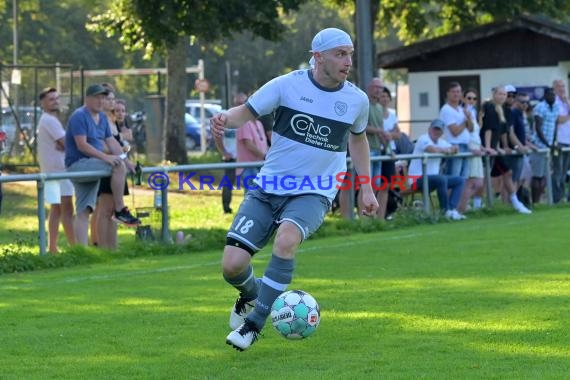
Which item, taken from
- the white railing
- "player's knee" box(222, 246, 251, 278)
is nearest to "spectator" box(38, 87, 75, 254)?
the white railing

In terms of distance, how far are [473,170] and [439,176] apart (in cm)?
100

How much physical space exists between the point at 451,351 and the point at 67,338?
2608 mm

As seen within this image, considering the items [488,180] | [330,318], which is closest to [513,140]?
[488,180]

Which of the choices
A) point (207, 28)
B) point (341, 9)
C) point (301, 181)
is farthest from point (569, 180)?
point (301, 181)

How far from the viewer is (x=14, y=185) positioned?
28.8m

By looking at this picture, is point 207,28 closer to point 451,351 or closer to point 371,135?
point 371,135

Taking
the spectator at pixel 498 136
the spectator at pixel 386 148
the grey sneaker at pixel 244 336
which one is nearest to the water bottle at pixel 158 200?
the spectator at pixel 386 148

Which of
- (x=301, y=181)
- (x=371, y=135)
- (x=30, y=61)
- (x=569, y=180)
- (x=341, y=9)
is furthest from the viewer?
(x=30, y=61)

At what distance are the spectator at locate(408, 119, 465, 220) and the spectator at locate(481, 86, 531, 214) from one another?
1297 mm

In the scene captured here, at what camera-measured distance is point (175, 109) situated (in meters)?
34.3

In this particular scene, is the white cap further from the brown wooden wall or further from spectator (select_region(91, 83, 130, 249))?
the brown wooden wall

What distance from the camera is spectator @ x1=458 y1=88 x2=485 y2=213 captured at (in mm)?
20812

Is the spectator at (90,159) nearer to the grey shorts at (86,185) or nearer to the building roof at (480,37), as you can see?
the grey shorts at (86,185)

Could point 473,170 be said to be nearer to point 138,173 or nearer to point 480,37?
point 138,173
